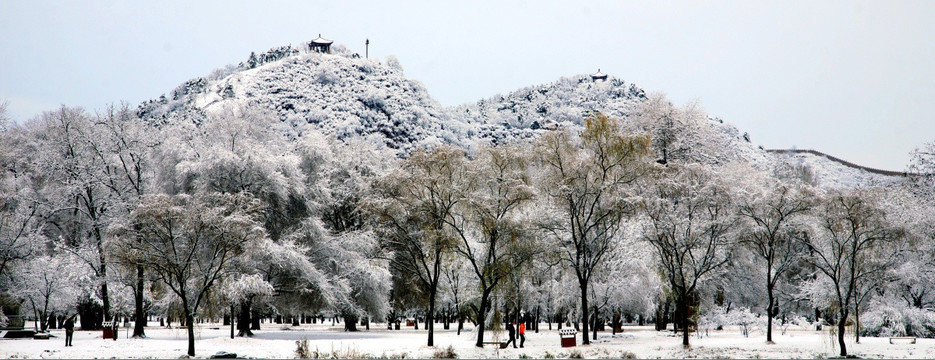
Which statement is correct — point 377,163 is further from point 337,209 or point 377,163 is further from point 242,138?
point 242,138

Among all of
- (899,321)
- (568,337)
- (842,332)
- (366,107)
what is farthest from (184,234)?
(366,107)

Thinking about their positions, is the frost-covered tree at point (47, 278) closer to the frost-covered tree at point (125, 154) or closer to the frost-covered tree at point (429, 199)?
the frost-covered tree at point (125, 154)

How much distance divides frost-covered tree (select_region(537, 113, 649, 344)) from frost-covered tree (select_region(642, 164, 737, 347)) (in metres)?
1.28

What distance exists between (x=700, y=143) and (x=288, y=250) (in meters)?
31.3

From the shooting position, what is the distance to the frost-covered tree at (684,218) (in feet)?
100

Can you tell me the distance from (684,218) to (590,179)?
16.6 feet

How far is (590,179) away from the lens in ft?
106

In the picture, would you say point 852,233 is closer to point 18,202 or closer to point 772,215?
point 772,215

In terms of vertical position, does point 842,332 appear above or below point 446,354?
above

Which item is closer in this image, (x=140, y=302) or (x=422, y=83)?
(x=140, y=302)

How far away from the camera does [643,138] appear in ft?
103

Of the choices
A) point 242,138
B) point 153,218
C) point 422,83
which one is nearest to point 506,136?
point 422,83

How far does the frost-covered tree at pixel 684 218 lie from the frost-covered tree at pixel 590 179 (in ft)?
4.21

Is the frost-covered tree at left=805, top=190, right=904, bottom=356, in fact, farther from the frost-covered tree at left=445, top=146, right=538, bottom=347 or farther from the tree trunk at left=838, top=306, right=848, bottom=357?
the frost-covered tree at left=445, top=146, right=538, bottom=347
